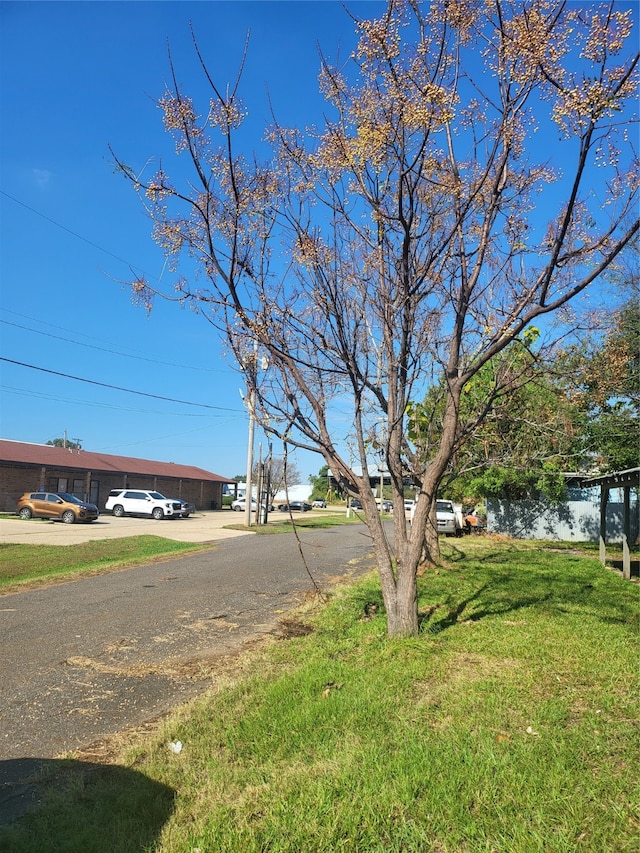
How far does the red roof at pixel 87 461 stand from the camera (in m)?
40.4

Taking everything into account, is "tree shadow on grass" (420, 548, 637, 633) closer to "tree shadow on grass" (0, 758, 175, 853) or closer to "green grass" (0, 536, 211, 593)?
"tree shadow on grass" (0, 758, 175, 853)

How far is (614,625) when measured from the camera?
7.77 meters

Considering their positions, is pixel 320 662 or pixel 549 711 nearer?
pixel 549 711

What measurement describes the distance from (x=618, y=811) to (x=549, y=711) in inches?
55.8

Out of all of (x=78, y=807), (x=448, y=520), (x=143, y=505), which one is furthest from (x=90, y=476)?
(x=78, y=807)

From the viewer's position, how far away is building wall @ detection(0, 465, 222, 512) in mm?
39541

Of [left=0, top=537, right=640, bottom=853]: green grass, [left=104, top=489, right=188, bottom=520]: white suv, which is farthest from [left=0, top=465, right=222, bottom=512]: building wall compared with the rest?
[left=0, top=537, right=640, bottom=853]: green grass

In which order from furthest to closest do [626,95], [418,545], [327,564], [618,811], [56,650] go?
[327,564] → [56,650] → [418,545] → [626,95] → [618,811]

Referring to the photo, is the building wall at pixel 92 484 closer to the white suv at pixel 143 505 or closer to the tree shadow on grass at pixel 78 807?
the white suv at pixel 143 505

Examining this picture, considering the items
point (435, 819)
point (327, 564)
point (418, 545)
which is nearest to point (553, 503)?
point (327, 564)

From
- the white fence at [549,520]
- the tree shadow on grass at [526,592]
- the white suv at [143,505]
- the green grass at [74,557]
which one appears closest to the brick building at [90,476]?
the white suv at [143,505]

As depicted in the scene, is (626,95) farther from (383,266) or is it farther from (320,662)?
(320,662)

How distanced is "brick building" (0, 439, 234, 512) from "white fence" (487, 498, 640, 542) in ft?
90.5

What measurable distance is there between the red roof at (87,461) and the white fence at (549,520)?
2757cm
